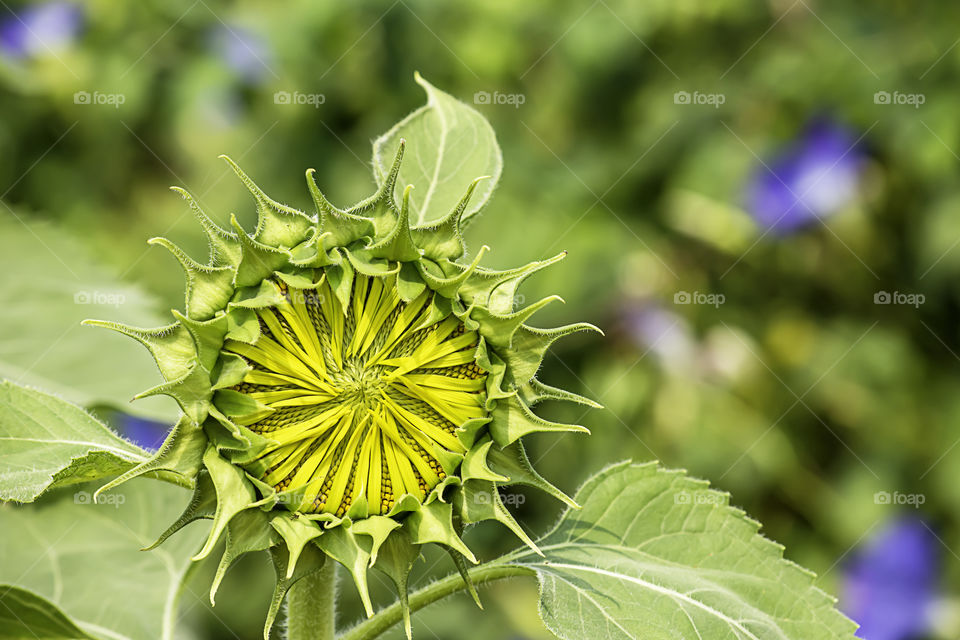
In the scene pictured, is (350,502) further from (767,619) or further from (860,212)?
(860,212)

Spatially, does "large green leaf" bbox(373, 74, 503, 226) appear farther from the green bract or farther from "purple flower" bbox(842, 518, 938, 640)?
"purple flower" bbox(842, 518, 938, 640)

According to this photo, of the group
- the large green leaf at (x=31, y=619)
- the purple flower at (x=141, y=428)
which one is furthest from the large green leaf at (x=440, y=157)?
the purple flower at (x=141, y=428)

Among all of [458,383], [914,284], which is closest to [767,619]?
[458,383]

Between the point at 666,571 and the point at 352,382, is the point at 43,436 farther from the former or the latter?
the point at 666,571

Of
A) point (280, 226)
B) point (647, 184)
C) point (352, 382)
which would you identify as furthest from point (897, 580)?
point (280, 226)

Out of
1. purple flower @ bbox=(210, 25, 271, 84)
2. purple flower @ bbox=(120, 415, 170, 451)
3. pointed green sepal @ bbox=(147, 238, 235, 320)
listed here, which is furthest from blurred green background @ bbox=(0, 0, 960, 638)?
pointed green sepal @ bbox=(147, 238, 235, 320)

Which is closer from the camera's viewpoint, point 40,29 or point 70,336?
point 70,336
